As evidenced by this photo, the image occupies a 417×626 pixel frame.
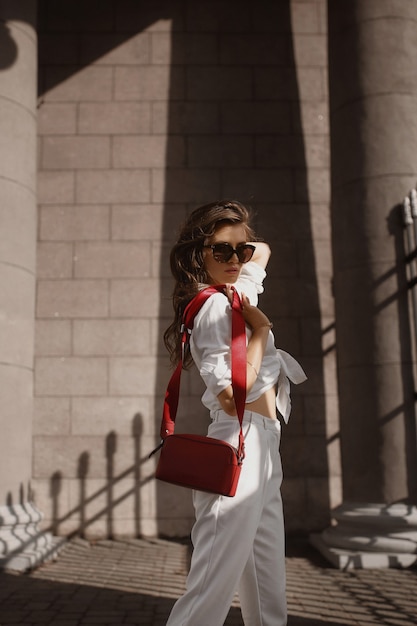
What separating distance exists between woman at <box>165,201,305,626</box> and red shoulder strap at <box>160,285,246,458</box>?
3 cm

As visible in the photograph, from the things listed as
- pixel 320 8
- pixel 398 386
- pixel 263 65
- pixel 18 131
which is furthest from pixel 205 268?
pixel 320 8

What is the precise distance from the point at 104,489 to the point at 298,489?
2.08 meters

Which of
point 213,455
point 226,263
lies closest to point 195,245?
point 226,263

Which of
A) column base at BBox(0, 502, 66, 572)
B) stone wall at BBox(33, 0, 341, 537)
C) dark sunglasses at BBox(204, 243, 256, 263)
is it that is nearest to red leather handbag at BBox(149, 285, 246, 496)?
dark sunglasses at BBox(204, 243, 256, 263)

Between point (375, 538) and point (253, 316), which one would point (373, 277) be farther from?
point (253, 316)

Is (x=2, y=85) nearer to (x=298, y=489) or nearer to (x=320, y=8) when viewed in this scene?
(x=320, y=8)

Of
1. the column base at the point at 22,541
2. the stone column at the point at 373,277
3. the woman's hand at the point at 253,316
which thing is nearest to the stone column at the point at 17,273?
the column base at the point at 22,541

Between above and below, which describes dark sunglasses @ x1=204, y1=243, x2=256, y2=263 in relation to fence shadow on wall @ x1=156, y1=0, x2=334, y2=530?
below

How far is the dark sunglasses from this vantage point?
257 centimetres

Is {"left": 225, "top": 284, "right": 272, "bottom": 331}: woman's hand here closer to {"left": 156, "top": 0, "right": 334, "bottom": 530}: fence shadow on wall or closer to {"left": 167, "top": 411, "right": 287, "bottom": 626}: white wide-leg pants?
{"left": 167, "top": 411, "right": 287, "bottom": 626}: white wide-leg pants

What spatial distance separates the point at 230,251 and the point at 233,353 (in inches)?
18.4

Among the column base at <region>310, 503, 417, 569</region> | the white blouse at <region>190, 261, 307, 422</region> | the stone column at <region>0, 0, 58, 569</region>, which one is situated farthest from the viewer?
the stone column at <region>0, 0, 58, 569</region>

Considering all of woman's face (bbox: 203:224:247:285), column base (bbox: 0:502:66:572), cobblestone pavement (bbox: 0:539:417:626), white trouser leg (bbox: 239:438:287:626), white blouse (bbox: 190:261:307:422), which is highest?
woman's face (bbox: 203:224:247:285)

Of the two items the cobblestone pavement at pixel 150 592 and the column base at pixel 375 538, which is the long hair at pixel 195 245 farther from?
the column base at pixel 375 538
